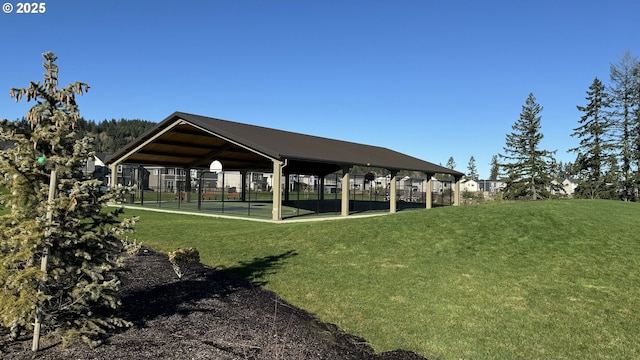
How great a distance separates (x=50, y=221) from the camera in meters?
4.10

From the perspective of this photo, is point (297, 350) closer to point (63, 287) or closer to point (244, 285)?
point (63, 287)

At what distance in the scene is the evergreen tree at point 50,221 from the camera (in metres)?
4.01

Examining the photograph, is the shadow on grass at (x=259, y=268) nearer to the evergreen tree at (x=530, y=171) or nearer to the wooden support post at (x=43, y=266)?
the wooden support post at (x=43, y=266)

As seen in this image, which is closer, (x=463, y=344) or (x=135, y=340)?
(x=135, y=340)

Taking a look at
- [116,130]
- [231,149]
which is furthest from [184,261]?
[116,130]

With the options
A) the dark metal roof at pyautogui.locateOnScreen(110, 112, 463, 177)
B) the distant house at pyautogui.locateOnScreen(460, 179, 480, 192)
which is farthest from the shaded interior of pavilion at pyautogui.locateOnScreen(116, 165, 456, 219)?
the distant house at pyautogui.locateOnScreen(460, 179, 480, 192)

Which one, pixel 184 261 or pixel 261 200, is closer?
pixel 184 261

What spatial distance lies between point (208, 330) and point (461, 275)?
6050mm

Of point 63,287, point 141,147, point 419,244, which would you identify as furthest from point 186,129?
point 63,287

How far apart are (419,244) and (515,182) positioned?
4951 cm

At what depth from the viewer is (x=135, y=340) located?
4539 millimetres

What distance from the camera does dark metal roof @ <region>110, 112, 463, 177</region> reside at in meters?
21.7

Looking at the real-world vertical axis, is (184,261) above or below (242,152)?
below

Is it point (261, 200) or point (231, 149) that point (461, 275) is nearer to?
point (231, 149)
